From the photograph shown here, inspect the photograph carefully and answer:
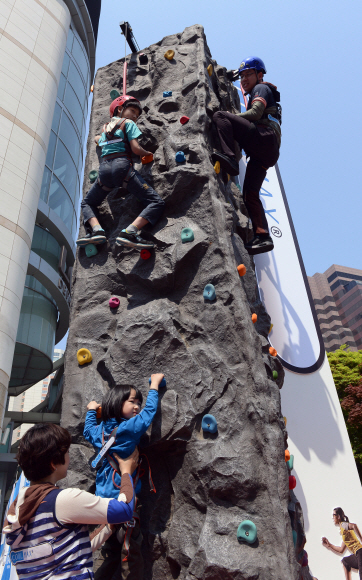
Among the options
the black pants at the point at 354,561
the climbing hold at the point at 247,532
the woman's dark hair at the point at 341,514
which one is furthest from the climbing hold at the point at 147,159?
the black pants at the point at 354,561

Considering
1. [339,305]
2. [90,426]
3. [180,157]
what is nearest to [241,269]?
[180,157]

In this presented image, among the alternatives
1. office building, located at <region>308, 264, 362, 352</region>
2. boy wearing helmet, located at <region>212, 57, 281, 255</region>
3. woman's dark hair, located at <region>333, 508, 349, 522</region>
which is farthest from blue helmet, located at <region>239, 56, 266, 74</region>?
office building, located at <region>308, 264, 362, 352</region>

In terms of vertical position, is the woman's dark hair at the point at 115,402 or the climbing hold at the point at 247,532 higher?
the woman's dark hair at the point at 115,402

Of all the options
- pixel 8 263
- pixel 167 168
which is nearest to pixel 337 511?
pixel 167 168

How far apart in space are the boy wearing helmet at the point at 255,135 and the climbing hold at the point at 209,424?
2.14 metres

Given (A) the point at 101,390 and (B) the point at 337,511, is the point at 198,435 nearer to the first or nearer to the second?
(A) the point at 101,390

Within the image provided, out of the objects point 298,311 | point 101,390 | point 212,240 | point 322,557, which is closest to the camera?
point 101,390

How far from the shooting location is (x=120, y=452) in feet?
10.2

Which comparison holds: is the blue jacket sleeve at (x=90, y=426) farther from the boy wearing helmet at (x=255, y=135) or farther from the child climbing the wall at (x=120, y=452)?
the boy wearing helmet at (x=255, y=135)

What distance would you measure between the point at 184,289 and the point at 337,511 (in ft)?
13.4

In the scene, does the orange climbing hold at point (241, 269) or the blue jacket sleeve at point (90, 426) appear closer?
the blue jacket sleeve at point (90, 426)

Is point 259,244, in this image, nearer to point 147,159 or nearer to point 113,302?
point 147,159

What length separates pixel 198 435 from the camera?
3.44 metres

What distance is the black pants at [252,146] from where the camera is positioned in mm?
4904
